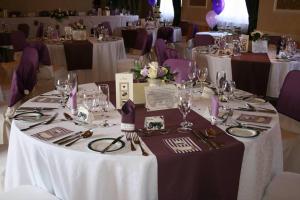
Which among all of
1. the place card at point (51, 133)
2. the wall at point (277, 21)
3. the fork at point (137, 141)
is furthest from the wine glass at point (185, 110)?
the wall at point (277, 21)

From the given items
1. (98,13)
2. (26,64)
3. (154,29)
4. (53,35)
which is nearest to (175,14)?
(98,13)

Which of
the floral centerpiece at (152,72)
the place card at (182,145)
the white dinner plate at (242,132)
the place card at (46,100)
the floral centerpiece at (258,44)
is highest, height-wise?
the floral centerpiece at (258,44)

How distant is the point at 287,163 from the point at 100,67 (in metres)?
3.57

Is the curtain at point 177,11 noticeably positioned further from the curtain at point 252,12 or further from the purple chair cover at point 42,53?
the purple chair cover at point 42,53

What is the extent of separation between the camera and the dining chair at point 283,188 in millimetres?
2012

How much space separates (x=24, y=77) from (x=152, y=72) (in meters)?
1.71

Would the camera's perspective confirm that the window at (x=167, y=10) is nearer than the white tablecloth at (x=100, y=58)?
No

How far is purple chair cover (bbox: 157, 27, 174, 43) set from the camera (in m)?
7.95

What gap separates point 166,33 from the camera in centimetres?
796

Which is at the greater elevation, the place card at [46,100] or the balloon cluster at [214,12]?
the balloon cluster at [214,12]

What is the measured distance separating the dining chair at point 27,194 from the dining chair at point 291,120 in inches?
73.5

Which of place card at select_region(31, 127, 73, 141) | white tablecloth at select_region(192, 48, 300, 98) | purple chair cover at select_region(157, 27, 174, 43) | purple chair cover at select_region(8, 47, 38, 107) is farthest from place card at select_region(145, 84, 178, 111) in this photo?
purple chair cover at select_region(157, 27, 174, 43)
